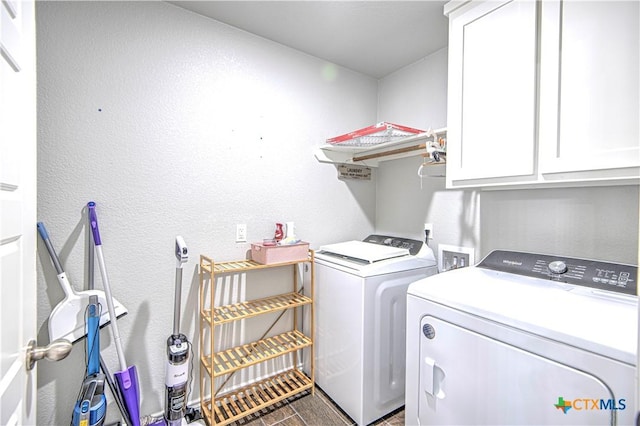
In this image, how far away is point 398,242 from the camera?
210 centimetres

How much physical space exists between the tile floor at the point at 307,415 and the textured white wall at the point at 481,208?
45.4 inches

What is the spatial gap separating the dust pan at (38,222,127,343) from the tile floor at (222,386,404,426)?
972mm

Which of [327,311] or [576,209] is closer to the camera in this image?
[576,209]

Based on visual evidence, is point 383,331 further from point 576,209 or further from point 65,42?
point 65,42

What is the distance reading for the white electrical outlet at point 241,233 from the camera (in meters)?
1.85

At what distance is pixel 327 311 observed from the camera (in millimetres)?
1822

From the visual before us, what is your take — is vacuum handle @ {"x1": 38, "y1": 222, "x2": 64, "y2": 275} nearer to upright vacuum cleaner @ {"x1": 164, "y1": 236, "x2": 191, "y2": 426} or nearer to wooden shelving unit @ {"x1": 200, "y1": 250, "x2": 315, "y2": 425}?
upright vacuum cleaner @ {"x1": 164, "y1": 236, "x2": 191, "y2": 426}

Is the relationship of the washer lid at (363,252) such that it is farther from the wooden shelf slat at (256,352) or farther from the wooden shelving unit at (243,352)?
the wooden shelf slat at (256,352)

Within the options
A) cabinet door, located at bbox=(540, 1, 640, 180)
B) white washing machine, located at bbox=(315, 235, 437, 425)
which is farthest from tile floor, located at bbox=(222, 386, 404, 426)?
cabinet door, located at bbox=(540, 1, 640, 180)

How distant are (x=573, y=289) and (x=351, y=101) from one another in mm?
1904

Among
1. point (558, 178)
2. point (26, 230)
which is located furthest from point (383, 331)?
point (26, 230)

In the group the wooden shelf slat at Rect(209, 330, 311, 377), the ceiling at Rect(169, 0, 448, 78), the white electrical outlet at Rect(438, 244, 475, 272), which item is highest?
the ceiling at Rect(169, 0, 448, 78)

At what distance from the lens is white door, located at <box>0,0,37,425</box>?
59 cm

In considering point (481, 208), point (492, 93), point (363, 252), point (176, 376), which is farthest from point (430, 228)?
point (176, 376)
